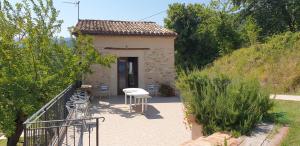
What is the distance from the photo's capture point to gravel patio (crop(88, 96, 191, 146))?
689cm

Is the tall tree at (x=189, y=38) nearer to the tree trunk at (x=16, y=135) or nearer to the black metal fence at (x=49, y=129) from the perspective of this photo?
the tree trunk at (x=16, y=135)

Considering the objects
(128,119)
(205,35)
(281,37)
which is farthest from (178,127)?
(205,35)

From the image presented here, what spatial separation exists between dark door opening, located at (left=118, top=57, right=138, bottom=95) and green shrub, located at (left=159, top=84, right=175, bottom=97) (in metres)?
1.41

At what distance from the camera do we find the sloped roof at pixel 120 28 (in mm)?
15289

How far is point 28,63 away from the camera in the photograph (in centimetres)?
1060

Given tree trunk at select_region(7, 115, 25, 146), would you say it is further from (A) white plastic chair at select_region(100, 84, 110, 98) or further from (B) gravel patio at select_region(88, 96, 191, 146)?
(A) white plastic chair at select_region(100, 84, 110, 98)

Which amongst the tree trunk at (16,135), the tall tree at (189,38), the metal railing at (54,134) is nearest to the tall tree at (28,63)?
the tree trunk at (16,135)

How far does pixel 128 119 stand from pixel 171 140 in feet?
10.1

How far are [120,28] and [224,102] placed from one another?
11.9m

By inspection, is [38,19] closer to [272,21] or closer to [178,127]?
[178,127]

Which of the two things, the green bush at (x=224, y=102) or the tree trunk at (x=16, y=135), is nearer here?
the green bush at (x=224, y=102)

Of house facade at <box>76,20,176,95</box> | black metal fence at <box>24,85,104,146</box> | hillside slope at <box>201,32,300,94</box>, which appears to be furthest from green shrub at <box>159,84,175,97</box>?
black metal fence at <box>24,85,104,146</box>

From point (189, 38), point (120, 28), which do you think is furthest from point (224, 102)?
point (189, 38)

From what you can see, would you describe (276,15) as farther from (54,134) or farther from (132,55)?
(54,134)
